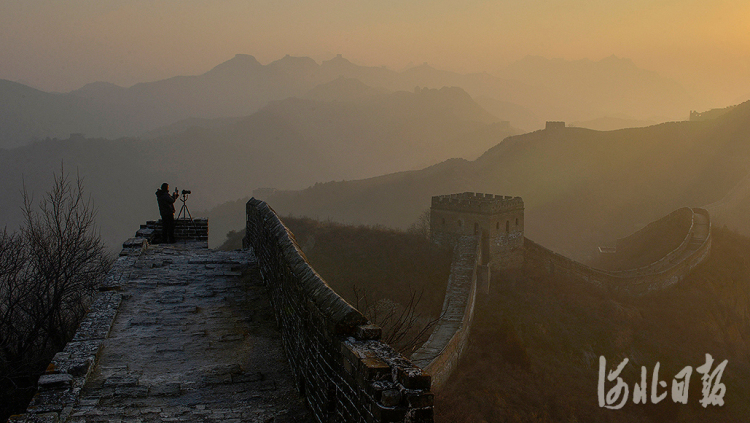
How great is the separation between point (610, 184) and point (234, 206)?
62.0m

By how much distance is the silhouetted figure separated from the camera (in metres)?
10.9

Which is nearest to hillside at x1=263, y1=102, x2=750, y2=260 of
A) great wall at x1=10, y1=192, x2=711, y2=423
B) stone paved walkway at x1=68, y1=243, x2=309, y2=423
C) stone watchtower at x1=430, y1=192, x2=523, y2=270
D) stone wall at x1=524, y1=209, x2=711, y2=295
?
stone wall at x1=524, y1=209, x2=711, y2=295

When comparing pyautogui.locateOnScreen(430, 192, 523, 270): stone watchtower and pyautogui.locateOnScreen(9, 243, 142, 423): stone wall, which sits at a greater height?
pyautogui.locateOnScreen(430, 192, 523, 270): stone watchtower

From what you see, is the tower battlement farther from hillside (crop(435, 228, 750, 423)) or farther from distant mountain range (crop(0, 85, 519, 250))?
distant mountain range (crop(0, 85, 519, 250))

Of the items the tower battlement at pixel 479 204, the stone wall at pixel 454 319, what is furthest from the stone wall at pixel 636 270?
the stone wall at pixel 454 319

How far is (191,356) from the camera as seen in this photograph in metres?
5.65

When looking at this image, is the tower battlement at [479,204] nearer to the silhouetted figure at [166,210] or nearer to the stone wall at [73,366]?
the silhouetted figure at [166,210]

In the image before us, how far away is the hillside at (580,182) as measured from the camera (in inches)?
2303

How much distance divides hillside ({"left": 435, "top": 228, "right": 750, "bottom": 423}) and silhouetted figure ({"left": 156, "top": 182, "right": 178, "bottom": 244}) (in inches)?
398

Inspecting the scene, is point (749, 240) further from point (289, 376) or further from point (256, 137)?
point (256, 137)

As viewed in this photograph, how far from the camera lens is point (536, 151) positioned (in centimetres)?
7950

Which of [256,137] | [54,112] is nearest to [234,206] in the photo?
[256,137]

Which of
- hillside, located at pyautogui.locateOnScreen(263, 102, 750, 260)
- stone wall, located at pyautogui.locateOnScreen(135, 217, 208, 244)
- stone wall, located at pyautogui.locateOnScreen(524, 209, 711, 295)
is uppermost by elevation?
hillside, located at pyautogui.locateOnScreen(263, 102, 750, 260)

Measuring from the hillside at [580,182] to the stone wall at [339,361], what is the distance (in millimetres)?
47721
